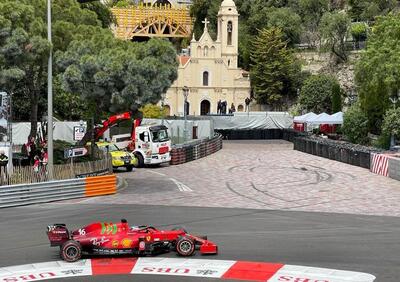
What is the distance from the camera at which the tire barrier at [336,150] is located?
47822mm

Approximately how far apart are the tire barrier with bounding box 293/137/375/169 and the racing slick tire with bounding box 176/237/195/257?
28343 mm

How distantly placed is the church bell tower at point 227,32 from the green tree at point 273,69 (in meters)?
4.55

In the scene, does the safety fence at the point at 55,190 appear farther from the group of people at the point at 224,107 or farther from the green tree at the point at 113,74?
the group of people at the point at 224,107

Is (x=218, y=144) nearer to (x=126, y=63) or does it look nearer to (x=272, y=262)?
(x=126, y=63)

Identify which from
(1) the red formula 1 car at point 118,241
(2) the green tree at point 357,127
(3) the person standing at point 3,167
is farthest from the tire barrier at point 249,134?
(1) the red formula 1 car at point 118,241

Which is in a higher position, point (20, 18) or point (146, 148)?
point (20, 18)

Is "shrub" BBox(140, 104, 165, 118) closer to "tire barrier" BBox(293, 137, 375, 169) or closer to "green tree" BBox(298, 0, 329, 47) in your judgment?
"tire barrier" BBox(293, 137, 375, 169)

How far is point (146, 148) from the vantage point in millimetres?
48594

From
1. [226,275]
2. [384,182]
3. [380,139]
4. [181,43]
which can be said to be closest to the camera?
[226,275]

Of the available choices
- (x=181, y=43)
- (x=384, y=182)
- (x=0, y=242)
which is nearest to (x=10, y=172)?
(x=0, y=242)

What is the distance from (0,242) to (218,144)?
1703 inches

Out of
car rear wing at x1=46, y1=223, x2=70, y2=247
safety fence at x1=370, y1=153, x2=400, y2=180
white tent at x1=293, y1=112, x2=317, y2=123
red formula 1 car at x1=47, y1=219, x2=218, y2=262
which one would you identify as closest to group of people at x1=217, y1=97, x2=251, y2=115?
white tent at x1=293, y1=112, x2=317, y2=123

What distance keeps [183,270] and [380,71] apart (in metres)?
41.5

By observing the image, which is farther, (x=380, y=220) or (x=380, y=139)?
(x=380, y=139)
